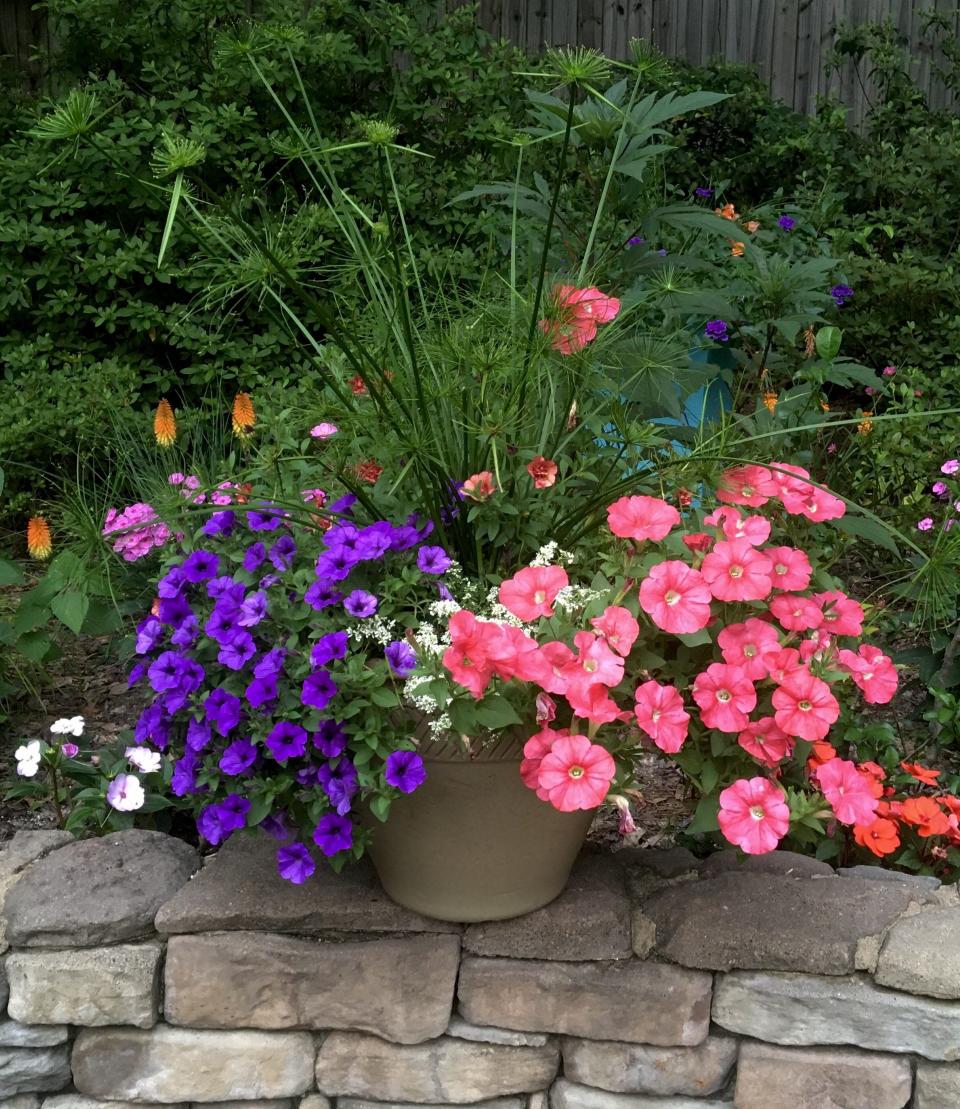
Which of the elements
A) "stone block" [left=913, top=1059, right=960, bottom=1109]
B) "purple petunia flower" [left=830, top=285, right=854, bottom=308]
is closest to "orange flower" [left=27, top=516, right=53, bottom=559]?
"stone block" [left=913, top=1059, right=960, bottom=1109]

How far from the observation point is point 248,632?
5.20ft

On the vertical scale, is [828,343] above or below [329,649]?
below

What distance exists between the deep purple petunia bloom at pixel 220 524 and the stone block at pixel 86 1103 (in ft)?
2.86

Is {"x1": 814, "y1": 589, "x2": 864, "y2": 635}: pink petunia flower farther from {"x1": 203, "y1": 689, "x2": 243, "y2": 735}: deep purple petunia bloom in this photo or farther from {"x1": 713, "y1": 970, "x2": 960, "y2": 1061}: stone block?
{"x1": 203, "y1": 689, "x2": 243, "y2": 735}: deep purple petunia bloom

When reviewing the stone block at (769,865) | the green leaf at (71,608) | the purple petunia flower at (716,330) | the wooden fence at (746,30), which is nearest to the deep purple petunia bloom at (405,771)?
the stone block at (769,865)

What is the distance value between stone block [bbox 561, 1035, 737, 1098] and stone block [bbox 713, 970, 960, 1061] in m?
0.06

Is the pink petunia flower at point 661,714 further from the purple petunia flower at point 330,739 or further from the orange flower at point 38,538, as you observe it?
the orange flower at point 38,538

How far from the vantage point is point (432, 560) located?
1634 mm

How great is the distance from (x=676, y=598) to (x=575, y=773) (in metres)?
0.26

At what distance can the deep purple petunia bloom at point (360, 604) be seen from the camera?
1569 millimetres

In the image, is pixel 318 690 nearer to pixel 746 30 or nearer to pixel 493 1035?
pixel 493 1035

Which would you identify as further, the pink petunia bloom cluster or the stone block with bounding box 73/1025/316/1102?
the stone block with bounding box 73/1025/316/1102

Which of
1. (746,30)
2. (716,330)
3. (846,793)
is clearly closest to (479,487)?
(846,793)

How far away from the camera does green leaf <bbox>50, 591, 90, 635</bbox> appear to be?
2.23 m
